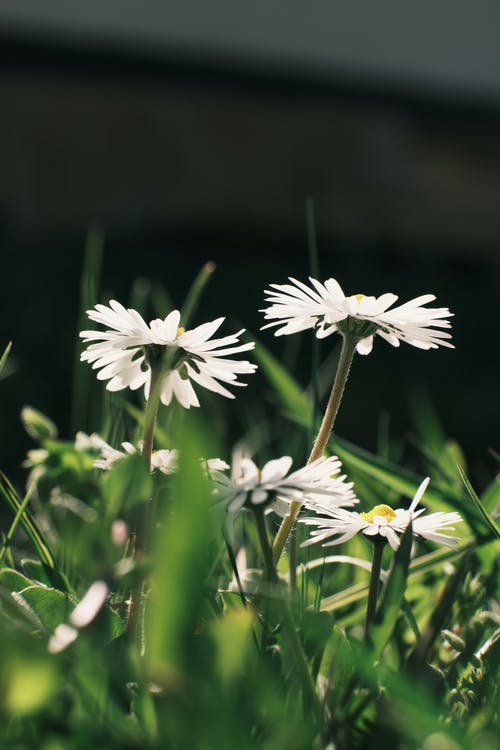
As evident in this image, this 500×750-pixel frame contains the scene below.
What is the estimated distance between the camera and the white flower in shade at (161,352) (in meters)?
0.31

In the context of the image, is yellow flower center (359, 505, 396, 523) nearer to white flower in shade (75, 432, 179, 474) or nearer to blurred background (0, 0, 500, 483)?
white flower in shade (75, 432, 179, 474)

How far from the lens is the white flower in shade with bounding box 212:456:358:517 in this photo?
0.89ft

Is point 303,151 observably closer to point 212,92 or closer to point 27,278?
point 212,92

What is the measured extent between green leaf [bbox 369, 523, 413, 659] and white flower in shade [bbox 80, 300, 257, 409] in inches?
2.8

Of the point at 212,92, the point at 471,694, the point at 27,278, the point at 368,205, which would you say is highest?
the point at 212,92

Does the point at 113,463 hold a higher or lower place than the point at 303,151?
lower

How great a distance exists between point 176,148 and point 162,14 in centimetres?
47

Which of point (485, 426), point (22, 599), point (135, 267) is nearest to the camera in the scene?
point (22, 599)

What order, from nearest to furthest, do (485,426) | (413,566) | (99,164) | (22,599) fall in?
(22,599)
(413,566)
(485,426)
(99,164)

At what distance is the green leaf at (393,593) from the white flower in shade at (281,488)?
0.06 ft

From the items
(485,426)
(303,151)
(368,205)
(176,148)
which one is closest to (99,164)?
(176,148)

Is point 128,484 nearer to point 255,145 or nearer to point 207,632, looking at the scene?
point 207,632

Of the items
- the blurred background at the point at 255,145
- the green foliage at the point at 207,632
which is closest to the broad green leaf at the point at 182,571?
the green foliage at the point at 207,632

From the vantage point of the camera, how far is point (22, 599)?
0.30 meters
